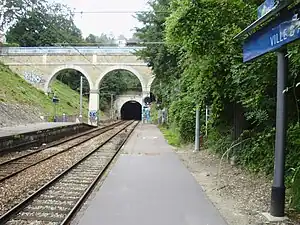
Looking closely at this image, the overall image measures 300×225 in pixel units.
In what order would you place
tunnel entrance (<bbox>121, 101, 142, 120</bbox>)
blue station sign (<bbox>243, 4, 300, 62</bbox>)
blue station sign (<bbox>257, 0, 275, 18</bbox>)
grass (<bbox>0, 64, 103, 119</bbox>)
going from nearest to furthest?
blue station sign (<bbox>243, 4, 300, 62</bbox>) → blue station sign (<bbox>257, 0, 275, 18</bbox>) → grass (<bbox>0, 64, 103, 119</bbox>) → tunnel entrance (<bbox>121, 101, 142, 120</bbox>)

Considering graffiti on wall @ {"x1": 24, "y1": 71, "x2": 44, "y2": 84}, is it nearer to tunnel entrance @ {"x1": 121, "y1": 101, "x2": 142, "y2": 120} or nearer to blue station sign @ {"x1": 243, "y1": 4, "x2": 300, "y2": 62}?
tunnel entrance @ {"x1": 121, "y1": 101, "x2": 142, "y2": 120}

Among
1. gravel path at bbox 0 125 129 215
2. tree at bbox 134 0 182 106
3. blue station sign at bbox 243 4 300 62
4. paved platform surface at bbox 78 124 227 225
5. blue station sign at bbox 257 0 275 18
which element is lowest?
gravel path at bbox 0 125 129 215

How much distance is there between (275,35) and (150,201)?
3600 millimetres

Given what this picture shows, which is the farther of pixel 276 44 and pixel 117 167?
pixel 117 167

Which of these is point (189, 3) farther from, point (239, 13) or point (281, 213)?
point (281, 213)

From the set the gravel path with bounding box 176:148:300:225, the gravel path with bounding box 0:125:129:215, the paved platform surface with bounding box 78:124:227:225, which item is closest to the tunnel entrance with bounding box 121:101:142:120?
the gravel path with bounding box 0:125:129:215

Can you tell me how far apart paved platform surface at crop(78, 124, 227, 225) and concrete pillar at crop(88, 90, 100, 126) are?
132 feet

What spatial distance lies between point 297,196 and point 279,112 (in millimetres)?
1376

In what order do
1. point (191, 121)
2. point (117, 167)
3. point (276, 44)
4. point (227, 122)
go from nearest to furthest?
point (276, 44), point (117, 167), point (227, 122), point (191, 121)

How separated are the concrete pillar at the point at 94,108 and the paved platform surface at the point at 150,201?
4030cm

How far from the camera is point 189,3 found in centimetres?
880

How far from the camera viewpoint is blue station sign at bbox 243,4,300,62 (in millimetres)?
5286

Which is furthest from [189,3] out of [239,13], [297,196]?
[297,196]

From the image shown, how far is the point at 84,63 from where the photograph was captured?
5706 cm
